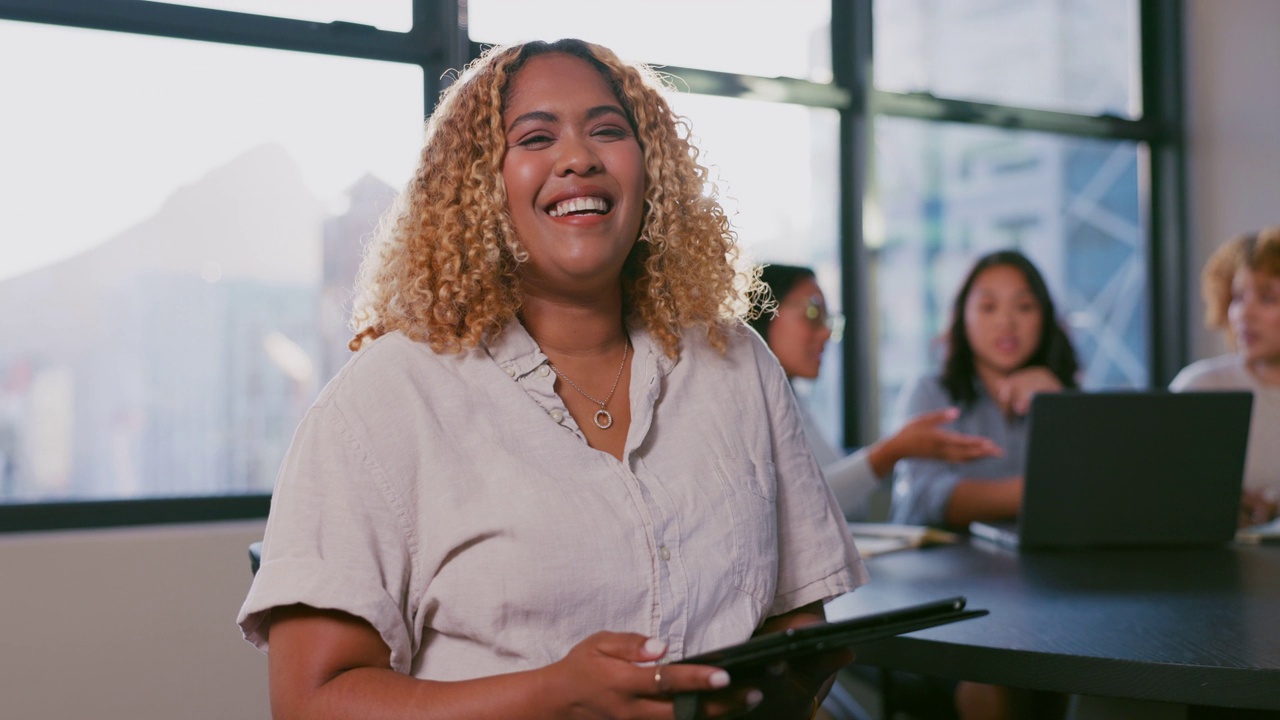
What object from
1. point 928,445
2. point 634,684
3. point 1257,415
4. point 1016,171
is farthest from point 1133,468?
point 1016,171

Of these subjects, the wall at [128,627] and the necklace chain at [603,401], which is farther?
the wall at [128,627]

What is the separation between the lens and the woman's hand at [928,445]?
6.96 ft

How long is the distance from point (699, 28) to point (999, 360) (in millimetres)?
1538

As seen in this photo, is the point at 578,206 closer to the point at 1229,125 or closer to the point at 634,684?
the point at 634,684

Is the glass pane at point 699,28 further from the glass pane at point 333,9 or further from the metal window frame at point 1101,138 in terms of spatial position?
the glass pane at point 333,9

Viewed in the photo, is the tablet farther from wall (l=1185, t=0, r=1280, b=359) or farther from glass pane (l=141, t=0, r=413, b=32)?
wall (l=1185, t=0, r=1280, b=359)

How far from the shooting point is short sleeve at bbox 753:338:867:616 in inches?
52.4

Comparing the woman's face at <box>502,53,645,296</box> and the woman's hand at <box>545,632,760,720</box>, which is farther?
the woman's face at <box>502,53,645,296</box>

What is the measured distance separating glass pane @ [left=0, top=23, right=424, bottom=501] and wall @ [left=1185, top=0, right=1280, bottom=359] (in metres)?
3.16

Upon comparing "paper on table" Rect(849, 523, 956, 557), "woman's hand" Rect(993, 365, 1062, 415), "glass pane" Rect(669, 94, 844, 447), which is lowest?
"paper on table" Rect(849, 523, 956, 557)

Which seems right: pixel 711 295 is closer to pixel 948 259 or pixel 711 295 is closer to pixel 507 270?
pixel 507 270

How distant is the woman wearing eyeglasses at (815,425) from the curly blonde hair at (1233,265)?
3.71 ft

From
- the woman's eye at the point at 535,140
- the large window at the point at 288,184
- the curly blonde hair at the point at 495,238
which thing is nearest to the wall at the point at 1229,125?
the large window at the point at 288,184

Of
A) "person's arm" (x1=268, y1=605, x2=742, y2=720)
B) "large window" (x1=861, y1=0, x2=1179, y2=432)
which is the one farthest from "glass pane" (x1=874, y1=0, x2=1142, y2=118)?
"person's arm" (x1=268, y1=605, x2=742, y2=720)
